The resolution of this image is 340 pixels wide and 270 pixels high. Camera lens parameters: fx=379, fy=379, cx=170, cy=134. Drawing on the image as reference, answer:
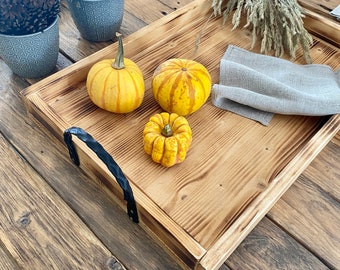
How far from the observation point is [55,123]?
0.64 m

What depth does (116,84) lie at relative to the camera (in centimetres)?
64

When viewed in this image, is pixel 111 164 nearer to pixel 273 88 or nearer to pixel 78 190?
pixel 78 190

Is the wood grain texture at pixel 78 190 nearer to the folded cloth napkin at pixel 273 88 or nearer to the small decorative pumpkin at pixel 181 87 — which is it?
the small decorative pumpkin at pixel 181 87

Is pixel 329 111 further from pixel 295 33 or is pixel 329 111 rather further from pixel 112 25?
pixel 112 25

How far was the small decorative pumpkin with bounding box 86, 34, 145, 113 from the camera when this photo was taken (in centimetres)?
64

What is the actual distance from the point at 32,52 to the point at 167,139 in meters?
0.33

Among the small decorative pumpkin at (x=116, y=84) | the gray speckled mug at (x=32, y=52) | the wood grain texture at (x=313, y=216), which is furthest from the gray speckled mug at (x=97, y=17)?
the wood grain texture at (x=313, y=216)

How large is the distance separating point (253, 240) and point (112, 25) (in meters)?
0.54

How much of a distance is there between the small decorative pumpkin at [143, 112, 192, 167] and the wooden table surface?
10 cm

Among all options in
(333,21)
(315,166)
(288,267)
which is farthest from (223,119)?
(333,21)

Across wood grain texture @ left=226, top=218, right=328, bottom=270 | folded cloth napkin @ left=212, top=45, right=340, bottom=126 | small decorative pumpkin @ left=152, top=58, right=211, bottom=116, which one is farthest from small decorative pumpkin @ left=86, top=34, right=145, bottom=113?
wood grain texture @ left=226, top=218, right=328, bottom=270

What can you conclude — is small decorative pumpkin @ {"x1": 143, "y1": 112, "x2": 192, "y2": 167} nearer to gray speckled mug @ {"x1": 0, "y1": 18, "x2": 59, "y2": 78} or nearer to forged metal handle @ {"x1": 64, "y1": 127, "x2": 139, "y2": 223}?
forged metal handle @ {"x1": 64, "y1": 127, "x2": 139, "y2": 223}

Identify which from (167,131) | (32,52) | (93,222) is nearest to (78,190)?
(93,222)

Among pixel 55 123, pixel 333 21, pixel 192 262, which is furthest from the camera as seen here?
pixel 333 21
